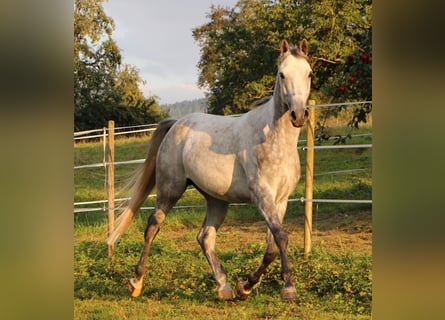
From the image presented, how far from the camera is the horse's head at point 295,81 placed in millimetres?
3441

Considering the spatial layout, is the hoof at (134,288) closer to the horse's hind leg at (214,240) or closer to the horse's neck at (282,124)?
the horse's hind leg at (214,240)

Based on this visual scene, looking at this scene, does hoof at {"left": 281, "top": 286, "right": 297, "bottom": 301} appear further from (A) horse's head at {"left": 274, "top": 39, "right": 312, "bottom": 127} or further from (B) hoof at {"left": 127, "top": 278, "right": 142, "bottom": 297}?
(B) hoof at {"left": 127, "top": 278, "right": 142, "bottom": 297}

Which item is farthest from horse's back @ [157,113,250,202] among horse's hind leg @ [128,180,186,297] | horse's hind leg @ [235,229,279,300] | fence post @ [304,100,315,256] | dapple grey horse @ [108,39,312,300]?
fence post @ [304,100,315,256]

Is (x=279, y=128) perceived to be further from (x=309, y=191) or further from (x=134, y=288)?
(x=309, y=191)

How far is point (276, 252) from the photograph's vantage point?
3.94 metres

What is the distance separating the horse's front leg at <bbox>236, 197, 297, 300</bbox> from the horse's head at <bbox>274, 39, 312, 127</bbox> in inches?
28.1

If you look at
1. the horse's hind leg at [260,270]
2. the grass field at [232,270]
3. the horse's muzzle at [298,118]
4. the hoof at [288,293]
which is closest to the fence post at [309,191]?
the grass field at [232,270]

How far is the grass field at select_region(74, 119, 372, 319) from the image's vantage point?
4.06 metres

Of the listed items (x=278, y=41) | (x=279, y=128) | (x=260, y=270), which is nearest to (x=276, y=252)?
(x=260, y=270)

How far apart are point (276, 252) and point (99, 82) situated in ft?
55.0
